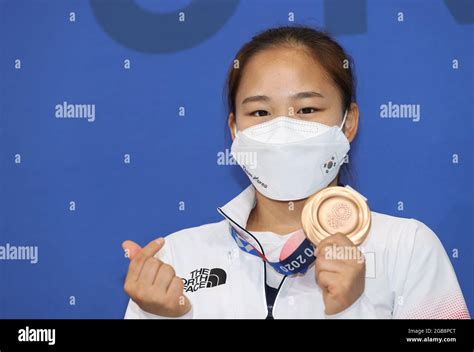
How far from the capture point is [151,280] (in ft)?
4.09

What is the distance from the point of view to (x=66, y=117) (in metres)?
1.57

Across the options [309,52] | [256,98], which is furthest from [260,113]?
[309,52]

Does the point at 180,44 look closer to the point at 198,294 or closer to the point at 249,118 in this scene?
the point at 249,118

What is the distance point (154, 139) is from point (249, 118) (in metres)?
0.30

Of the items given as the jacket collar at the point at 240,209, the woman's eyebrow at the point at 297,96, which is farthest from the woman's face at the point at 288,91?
the jacket collar at the point at 240,209

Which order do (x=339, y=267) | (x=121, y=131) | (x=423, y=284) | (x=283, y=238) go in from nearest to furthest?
1. (x=339, y=267)
2. (x=423, y=284)
3. (x=283, y=238)
4. (x=121, y=131)

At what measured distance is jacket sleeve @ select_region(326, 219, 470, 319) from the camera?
1.28 meters

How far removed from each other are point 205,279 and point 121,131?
0.44m

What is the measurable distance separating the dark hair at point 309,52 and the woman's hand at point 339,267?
36cm

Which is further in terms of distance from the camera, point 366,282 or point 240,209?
point 240,209

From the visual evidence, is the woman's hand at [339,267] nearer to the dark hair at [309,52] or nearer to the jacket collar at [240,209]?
the jacket collar at [240,209]

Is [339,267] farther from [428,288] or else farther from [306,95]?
[306,95]
